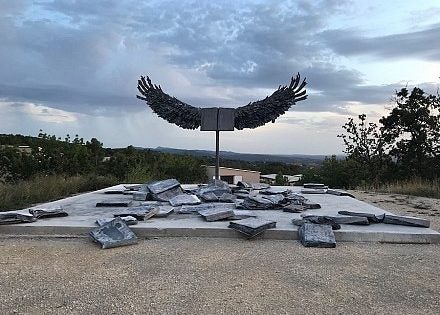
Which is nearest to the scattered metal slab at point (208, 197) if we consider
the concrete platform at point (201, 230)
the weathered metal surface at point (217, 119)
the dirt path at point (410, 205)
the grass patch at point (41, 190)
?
the concrete platform at point (201, 230)

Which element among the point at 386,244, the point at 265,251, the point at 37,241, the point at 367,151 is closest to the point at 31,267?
the point at 37,241

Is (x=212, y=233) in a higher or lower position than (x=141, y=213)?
lower

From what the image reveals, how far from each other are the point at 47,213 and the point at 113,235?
1506mm

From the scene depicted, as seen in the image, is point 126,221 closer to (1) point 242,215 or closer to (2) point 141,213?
(2) point 141,213

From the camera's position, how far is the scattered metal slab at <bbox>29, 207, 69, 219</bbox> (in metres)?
5.92

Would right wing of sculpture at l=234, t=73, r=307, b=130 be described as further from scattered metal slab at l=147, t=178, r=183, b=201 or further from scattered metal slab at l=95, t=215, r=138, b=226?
scattered metal slab at l=95, t=215, r=138, b=226

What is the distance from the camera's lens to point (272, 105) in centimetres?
963

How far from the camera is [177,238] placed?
533 centimetres

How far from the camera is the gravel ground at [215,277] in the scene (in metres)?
3.24

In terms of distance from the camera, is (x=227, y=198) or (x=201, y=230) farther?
(x=227, y=198)

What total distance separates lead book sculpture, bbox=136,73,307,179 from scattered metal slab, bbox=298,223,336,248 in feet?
14.7

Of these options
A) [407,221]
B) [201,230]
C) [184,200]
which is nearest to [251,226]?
[201,230]

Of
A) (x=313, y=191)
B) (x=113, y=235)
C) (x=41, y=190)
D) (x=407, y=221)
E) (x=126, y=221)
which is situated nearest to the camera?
(x=113, y=235)

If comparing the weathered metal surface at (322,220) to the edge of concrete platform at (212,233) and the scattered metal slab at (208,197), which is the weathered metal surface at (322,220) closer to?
the edge of concrete platform at (212,233)
